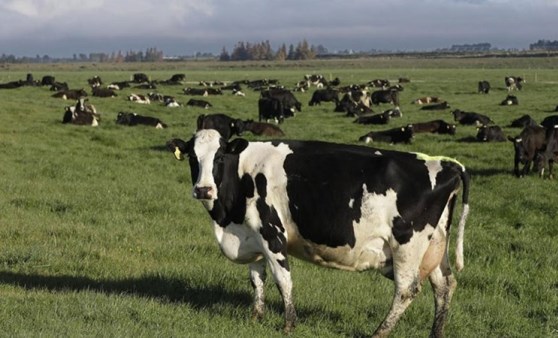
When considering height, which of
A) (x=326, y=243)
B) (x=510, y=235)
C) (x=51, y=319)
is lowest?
(x=510, y=235)

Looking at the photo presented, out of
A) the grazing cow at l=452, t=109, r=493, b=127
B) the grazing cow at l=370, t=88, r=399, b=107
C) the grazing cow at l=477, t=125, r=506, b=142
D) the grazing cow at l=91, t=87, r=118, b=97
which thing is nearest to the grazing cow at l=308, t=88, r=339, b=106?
the grazing cow at l=370, t=88, r=399, b=107

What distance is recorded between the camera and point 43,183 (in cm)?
1542

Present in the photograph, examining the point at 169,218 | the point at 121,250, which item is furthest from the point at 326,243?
the point at 169,218

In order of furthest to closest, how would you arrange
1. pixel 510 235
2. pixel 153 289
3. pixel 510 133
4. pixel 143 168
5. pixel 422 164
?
pixel 510 133 → pixel 143 168 → pixel 510 235 → pixel 153 289 → pixel 422 164

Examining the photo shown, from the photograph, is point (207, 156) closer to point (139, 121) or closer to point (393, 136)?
point (393, 136)

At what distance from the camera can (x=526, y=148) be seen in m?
17.5

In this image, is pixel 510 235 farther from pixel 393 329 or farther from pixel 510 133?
pixel 510 133

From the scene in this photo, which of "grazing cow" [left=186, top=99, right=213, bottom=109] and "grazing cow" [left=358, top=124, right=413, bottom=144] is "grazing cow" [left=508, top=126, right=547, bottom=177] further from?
"grazing cow" [left=186, top=99, right=213, bottom=109]

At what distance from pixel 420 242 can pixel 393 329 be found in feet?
3.58

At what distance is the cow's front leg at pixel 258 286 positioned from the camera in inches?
285

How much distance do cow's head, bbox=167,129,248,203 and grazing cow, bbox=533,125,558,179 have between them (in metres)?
12.9

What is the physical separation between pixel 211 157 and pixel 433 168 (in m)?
2.30

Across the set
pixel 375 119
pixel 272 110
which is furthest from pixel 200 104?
pixel 375 119

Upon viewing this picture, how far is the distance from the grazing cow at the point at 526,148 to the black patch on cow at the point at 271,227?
12.3 meters
